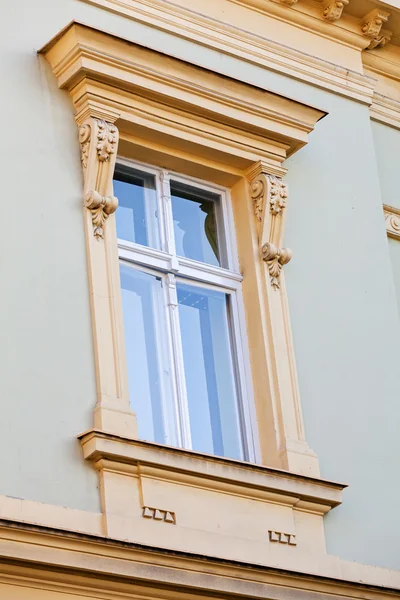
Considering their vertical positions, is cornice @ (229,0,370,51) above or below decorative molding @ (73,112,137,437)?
above

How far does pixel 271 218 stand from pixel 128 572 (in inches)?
103

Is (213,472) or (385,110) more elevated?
(385,110)

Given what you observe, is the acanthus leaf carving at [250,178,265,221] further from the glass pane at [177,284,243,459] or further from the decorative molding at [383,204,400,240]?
the decorative molding at [383,204,400,240]

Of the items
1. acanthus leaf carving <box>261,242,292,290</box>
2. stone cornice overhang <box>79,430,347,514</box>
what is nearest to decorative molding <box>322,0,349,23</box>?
acanthus leaf carving <box>261,242,292,290</box>

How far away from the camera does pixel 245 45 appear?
9586 mm

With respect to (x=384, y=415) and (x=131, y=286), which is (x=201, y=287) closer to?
(x=131, y=286)

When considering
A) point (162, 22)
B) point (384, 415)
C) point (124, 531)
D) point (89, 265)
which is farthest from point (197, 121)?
point (124, 531)

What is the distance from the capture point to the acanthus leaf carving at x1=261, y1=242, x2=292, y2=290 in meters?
8.84

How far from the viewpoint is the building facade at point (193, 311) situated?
7.42m

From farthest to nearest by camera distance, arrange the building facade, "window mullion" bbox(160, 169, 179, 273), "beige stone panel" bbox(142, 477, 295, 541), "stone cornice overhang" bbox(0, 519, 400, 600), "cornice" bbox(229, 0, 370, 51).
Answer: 1. "cornice" bbox(229, 0, 370, 51)
2. "window mullion" bbox(160, 169, 179, 273)
3. "beige stone panel" bbox(142, 477, 295, 541)
4. the building facade
5. "stone cornice overhang" bbox(0, 519, 400, 600)

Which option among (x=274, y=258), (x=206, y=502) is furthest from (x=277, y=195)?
(x=206, y=502)

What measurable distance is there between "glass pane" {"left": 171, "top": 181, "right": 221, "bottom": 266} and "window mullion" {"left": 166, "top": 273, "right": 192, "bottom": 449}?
0.35 metres

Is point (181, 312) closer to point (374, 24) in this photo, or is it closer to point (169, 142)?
point (169, 142)

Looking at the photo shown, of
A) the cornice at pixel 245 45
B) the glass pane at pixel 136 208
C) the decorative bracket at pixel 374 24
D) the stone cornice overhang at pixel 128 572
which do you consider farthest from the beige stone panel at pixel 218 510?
the decorative bracket at pixel 374 24
